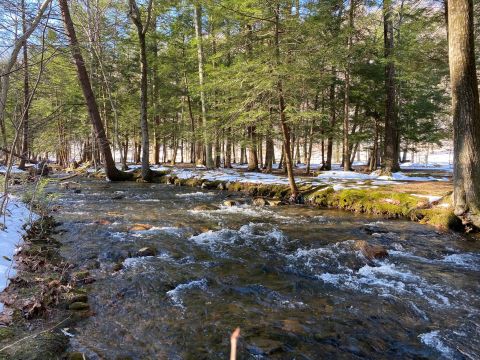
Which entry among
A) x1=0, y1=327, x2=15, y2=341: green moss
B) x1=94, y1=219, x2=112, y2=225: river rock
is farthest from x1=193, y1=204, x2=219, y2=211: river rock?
x1=0, y1=327, x2=15, y2=341: green moss

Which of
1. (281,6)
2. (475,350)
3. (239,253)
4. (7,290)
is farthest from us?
(281,6)

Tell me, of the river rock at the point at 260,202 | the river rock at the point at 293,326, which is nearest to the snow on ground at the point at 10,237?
the river rock at the point at 293,326

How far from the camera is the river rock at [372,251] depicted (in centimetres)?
652

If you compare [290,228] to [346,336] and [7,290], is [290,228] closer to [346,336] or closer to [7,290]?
[346,336]

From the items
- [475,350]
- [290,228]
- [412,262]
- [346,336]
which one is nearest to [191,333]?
[346,336]

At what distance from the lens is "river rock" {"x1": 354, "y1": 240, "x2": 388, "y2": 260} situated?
6517mm

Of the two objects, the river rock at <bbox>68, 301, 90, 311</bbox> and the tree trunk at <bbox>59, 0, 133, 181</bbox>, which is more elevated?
the tree trunk at <bbox>59, 0, 133, 181</bbox>

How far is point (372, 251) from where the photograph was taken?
6.61 meters

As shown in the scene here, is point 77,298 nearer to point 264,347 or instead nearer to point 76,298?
point 76,298

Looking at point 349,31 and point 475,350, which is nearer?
point 475,350

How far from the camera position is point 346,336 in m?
3.95

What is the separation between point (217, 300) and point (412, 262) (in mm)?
3892

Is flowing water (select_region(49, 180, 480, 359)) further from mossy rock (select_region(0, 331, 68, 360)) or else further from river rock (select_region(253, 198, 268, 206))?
river rock (select_region(253, 198, 268, 206))

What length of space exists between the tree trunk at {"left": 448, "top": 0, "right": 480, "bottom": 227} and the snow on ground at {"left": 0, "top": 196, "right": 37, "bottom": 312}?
9422 mm
